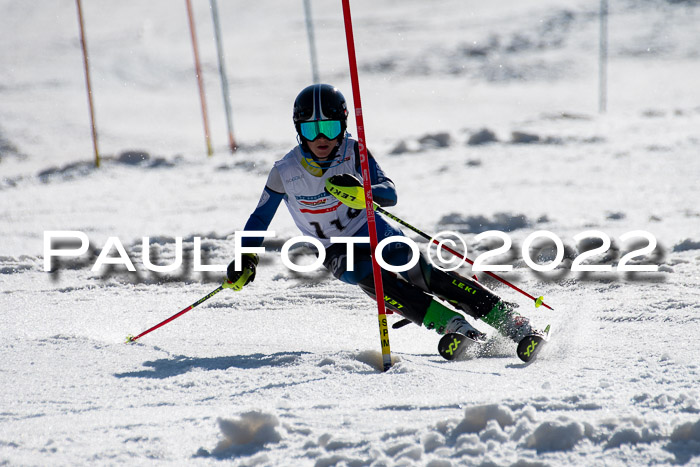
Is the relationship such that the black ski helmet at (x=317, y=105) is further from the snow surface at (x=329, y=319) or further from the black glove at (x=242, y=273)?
the snow surface at (x=329, y=319)

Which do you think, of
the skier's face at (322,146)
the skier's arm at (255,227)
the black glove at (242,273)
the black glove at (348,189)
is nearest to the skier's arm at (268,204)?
the skier's arm at (255,227)

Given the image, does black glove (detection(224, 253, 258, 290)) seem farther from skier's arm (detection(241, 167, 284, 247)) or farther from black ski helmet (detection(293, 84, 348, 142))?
black ski helmet (detection(293, 84, 348, 142))

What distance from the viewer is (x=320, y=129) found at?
4.12 m

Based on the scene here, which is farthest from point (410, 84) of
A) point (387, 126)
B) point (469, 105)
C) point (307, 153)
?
point (307, 153)

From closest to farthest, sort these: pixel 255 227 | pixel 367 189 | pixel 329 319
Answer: pixel 367 189 → pixel 255 227 → pixel 329 319

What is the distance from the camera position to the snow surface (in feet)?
8.24

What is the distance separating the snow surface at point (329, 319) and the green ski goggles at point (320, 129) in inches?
43.8

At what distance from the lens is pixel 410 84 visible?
1098 inches

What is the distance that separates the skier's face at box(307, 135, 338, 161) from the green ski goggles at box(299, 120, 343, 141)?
0.08ft

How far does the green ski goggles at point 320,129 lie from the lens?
4117 mm

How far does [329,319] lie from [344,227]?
86cm

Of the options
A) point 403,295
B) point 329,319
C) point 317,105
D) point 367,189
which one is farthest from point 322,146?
point 329,319

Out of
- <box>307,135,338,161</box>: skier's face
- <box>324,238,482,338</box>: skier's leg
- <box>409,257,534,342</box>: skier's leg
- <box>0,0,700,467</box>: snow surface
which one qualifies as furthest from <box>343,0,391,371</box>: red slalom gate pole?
<box>307,135,338,161</box>: skier's face

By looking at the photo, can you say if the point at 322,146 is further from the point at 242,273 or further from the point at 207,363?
the point at 207,363
